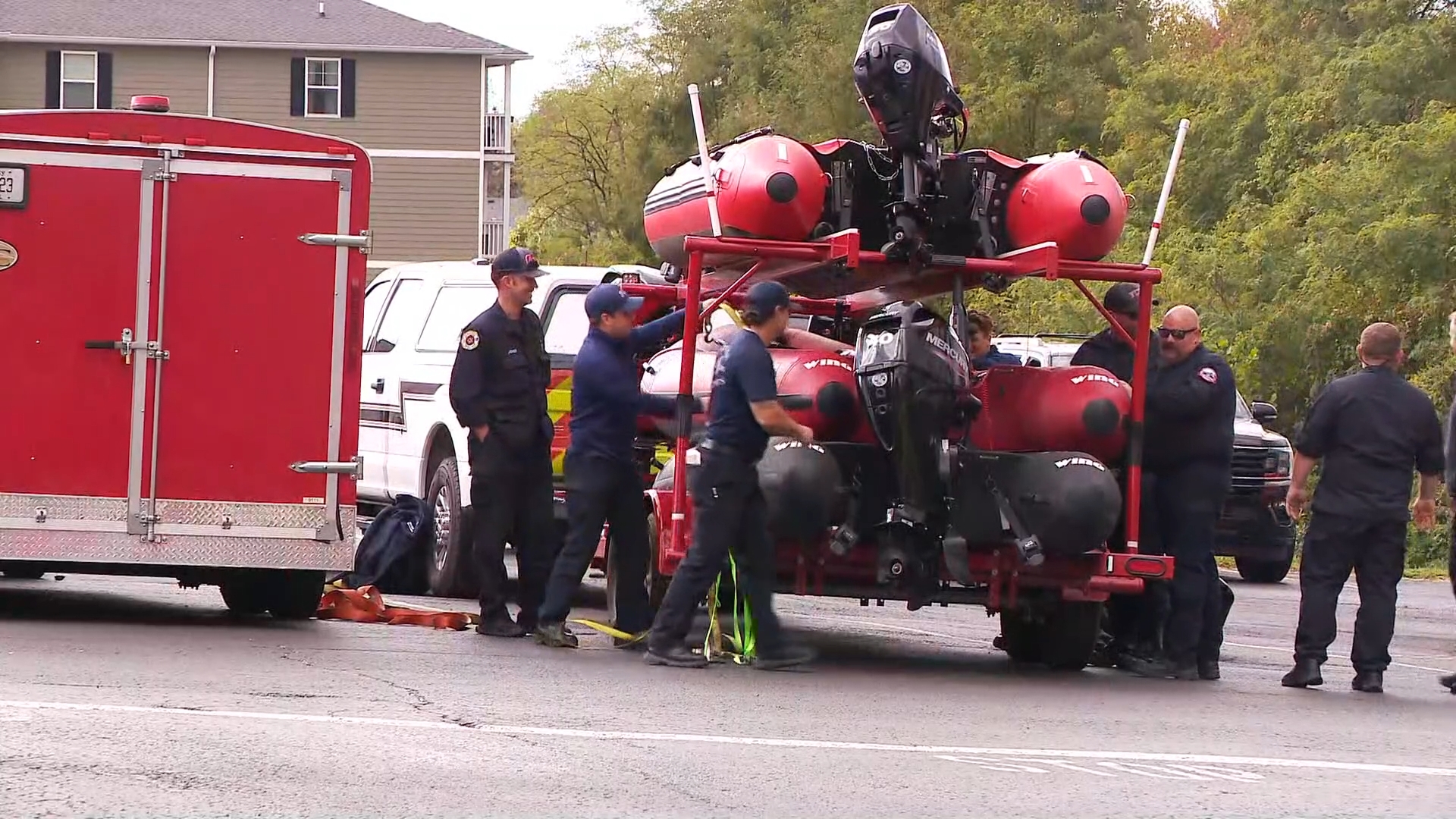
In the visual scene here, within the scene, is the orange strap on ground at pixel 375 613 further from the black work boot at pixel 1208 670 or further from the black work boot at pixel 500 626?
the black work boot at pixel 1208 670

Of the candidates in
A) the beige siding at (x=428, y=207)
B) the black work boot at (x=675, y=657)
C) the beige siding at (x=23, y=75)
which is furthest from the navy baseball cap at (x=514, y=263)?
the beige siding at (x=23, y=75)

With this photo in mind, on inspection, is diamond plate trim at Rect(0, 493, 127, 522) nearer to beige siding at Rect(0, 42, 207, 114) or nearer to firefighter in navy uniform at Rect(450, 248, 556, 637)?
firefighter in navy uniform at Rect(450, 248, 556, 637)

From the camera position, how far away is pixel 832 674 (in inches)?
422

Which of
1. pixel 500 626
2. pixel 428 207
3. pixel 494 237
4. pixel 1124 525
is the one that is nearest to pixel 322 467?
pixel 500 626

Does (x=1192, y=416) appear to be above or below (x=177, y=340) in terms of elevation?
below

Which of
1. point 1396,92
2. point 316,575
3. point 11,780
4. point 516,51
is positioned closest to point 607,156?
point 516,51

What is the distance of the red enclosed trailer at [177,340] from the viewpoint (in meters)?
11.1

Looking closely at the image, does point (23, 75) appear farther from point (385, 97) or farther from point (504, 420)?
point (504, 420)

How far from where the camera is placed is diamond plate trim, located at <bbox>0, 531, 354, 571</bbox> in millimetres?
11056

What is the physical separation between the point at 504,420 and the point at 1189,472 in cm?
346

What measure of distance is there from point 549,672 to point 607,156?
174 feet

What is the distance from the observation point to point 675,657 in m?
10.7

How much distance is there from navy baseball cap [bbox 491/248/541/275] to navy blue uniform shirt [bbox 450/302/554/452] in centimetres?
22

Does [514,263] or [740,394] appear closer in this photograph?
[740,394]
